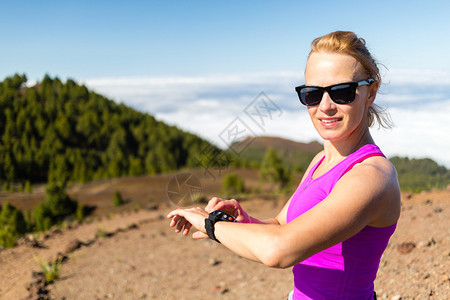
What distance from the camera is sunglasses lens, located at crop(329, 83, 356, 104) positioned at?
1671 millimetres

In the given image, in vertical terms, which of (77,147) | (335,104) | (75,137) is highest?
(335,104)

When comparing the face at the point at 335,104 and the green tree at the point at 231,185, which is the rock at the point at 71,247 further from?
the green tree at the point at 231,185

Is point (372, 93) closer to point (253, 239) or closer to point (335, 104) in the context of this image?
point (335, 104)

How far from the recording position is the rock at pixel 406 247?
560cm

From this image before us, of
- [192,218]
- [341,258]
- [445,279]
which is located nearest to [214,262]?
[445,279]

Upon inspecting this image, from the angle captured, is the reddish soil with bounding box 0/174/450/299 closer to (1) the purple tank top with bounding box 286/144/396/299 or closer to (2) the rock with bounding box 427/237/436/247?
(2) the rock with bounding box 427/237/436/247

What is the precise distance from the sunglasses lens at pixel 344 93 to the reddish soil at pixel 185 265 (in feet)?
9.21

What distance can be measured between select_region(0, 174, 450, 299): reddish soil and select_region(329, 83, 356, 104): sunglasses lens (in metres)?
2.81

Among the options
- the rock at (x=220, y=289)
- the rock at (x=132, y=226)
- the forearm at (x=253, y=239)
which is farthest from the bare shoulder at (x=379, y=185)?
the rock at (x=132, y=226)

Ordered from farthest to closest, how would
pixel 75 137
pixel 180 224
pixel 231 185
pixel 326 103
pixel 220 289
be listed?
pixel 75 137
pixel 231 185
pixel 220 289
pixel 180 224
pixel 326 103

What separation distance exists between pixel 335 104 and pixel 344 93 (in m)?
0.06

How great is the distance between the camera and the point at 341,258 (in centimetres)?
165

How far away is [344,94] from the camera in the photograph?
5.51ft

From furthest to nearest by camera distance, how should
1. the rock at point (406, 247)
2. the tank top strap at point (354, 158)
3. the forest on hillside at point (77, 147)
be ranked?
1. the forest on hillside at point (77, 147)
2. the rock at point (406, 247)
3. the tank top strap at point (354, 158)
